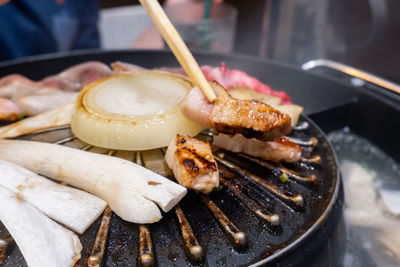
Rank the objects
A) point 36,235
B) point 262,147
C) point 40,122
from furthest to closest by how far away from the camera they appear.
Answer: point 40,122 → point 262,147 → point 36,235

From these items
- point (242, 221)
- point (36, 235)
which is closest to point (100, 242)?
point (36, 235)

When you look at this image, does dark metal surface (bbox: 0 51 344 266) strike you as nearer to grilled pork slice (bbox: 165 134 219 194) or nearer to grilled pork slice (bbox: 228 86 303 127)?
grilled pork slice (bbox: 165 134 219 194)

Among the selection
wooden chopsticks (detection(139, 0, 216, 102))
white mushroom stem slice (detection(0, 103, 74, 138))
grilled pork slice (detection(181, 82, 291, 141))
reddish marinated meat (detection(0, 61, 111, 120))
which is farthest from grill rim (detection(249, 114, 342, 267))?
reddish marinated meat (detection(0, 61, 111, 120))

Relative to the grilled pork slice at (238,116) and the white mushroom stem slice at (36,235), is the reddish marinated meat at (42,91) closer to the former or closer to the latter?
the white mushroom stem slice at (36,235)

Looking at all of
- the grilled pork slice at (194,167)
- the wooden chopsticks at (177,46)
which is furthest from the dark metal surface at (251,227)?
the wooden chopsticks at (177,46)

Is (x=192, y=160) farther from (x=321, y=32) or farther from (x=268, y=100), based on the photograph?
(x=321, y=32)

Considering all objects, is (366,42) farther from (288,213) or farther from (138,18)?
(138,18)
